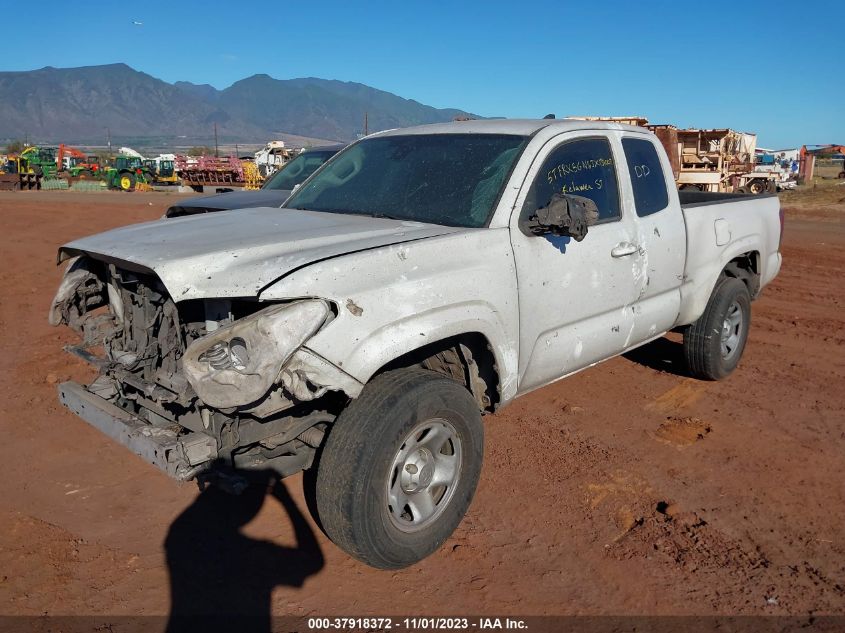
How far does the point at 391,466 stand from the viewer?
121 inches

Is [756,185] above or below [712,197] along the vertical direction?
above

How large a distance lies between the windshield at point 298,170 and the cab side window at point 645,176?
5130 mm

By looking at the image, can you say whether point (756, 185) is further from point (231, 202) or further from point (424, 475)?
point (424, 475)

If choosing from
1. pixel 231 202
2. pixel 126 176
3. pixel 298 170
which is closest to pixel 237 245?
pixel 231 202

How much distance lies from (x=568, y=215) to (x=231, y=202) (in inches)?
215

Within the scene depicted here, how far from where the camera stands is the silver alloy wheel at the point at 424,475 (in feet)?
10.5

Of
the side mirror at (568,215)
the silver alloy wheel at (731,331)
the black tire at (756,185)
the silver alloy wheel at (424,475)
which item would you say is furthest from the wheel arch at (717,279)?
the black tire at (756,185)

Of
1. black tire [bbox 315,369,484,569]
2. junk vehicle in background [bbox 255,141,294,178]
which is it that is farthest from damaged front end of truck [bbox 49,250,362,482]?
junk vehicle in background [bbox 255,141,294,178]

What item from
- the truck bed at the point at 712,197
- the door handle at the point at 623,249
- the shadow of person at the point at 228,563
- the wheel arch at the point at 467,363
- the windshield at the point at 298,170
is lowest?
the shadow of person at the point at 228,563

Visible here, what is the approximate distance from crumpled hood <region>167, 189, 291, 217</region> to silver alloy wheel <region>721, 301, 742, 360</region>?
451 cm

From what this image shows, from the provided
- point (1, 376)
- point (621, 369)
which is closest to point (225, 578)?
point (1, 376)

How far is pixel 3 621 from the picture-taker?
114 inches

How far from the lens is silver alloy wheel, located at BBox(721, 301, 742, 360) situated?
5.64 meters

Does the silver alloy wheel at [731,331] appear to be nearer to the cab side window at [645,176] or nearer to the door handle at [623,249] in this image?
the cab side window at [645,176]
